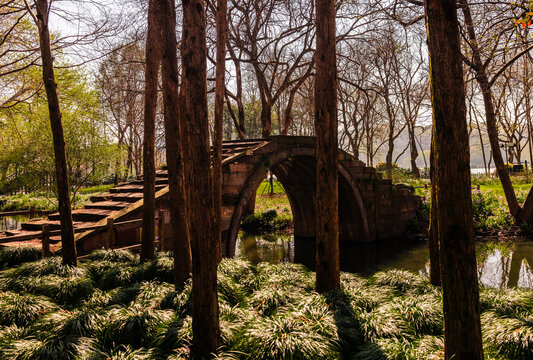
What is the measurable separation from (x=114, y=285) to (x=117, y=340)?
1.89 m

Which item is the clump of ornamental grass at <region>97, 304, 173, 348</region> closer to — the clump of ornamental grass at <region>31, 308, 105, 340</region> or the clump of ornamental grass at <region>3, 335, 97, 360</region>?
the clump of ornamental grass at <region>31, 308, 105, 340</region>

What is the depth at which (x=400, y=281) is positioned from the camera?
6137 millimetres

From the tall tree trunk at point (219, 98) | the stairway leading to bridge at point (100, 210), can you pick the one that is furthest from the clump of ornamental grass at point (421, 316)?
the stairway leading to bridge at point (100, 210)

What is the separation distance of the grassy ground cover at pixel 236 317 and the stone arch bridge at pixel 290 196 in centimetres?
232

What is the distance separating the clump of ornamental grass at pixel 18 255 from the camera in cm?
661

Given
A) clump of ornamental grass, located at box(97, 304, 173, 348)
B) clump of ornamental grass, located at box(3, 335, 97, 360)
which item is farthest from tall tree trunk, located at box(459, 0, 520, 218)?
clump of ornamental grass, located at box(3, 335, 97, 360)

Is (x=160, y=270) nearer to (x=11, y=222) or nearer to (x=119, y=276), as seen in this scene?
(x=119, y=276)

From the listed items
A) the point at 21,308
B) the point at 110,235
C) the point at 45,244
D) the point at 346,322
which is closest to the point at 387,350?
the point at 346,322

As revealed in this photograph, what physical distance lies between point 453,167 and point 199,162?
216 cm

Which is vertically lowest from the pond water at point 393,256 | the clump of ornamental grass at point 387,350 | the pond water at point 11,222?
the pond water at point 393,256

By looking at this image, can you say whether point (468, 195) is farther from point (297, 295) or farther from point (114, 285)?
point (114, 285)

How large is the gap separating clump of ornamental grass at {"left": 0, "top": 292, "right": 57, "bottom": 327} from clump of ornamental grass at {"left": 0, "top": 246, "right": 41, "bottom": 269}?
2.43m

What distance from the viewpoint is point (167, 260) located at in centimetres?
614

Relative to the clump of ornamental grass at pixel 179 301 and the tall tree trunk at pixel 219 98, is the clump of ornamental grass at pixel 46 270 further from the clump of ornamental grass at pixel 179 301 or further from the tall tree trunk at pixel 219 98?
the tall tree trunk at pixel 219 98
